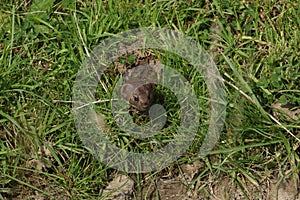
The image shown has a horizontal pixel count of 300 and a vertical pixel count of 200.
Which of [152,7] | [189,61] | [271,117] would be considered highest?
[152,7]

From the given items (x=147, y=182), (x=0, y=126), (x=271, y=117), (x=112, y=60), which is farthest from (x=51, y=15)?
(x=271, y=117)

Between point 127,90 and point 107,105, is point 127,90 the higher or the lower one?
the higher one

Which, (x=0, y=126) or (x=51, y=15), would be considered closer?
(x=0, y=126)

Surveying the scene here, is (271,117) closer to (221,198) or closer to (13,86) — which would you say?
(221,198)

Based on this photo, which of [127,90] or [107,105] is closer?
[127,90]
